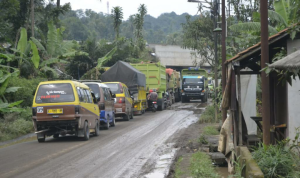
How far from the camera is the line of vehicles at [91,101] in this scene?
15.2 m

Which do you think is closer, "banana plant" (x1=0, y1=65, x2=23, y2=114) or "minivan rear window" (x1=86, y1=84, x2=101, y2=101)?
"banana plant" (x1=0, y1=65, x2=23, y2=114)

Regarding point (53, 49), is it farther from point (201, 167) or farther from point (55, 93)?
point (201, 167)

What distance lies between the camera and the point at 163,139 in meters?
16.5

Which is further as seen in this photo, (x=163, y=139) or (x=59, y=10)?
(x=59, y=10)

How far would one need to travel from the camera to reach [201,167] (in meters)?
9.96

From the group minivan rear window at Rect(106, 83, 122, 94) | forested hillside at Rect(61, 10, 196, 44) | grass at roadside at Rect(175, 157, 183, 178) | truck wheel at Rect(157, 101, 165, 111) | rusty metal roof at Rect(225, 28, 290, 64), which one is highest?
forested hillside at Rect(61, 10, 196, 44)

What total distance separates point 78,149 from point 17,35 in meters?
20.3

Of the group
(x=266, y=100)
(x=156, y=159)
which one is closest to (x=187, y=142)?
(x=156, y=159)

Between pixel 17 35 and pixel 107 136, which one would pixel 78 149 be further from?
pixel 17 35

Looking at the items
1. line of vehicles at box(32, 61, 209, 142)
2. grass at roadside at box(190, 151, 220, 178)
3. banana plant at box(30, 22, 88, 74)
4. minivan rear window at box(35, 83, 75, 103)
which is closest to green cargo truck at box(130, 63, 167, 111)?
line of vehicles at box(32, 61, 209, 142)

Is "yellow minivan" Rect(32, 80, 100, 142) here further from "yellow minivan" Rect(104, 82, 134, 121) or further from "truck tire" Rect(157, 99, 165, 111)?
"truck tire" Rect(157, 99, 165, 111)

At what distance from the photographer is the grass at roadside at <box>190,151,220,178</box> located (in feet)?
30.3

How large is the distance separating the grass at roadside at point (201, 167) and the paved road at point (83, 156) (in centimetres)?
126

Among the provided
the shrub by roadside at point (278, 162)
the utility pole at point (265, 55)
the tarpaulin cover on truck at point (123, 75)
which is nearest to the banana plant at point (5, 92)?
the tarpaulin cover on truck at point (123, 75)
